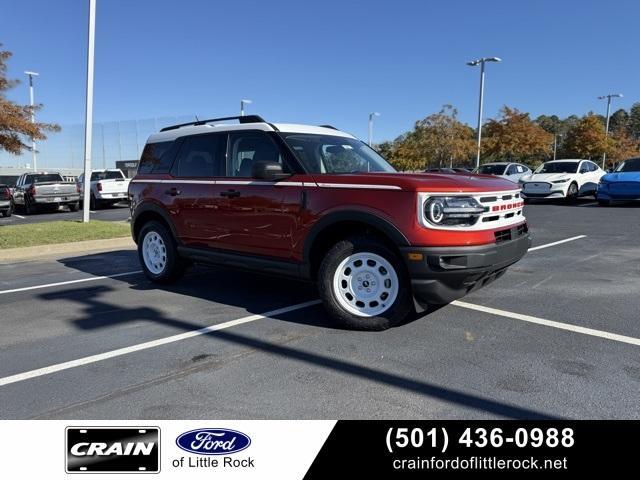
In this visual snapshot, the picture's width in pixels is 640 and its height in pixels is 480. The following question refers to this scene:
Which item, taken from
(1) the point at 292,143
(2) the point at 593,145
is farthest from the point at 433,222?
(2) the point at 593,145

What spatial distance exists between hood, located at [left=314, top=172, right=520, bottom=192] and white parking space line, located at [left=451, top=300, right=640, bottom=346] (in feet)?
4.00

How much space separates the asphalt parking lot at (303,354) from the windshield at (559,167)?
45.6 ft

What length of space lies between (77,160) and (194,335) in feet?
159

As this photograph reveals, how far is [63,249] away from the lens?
10172mm

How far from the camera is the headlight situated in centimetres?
406

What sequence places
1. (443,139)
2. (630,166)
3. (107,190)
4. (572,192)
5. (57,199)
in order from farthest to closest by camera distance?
1. (443,139)
2. (107,190)
3. (57,199)
4. (572,192)
5. (630,166)

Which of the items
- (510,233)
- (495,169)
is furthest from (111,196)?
(510,233)

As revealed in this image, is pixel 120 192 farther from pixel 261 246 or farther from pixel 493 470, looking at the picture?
pixel 493 470

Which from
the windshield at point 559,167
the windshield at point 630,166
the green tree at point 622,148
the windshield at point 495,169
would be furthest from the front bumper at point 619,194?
the green tree at point 622,148

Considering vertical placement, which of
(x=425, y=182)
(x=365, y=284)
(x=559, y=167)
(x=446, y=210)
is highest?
(x=559, y=167)

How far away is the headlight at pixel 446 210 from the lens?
4.06 meters

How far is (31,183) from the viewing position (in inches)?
810

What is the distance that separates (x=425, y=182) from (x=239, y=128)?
234 cm

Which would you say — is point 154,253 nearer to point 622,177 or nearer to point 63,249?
point 63,249
